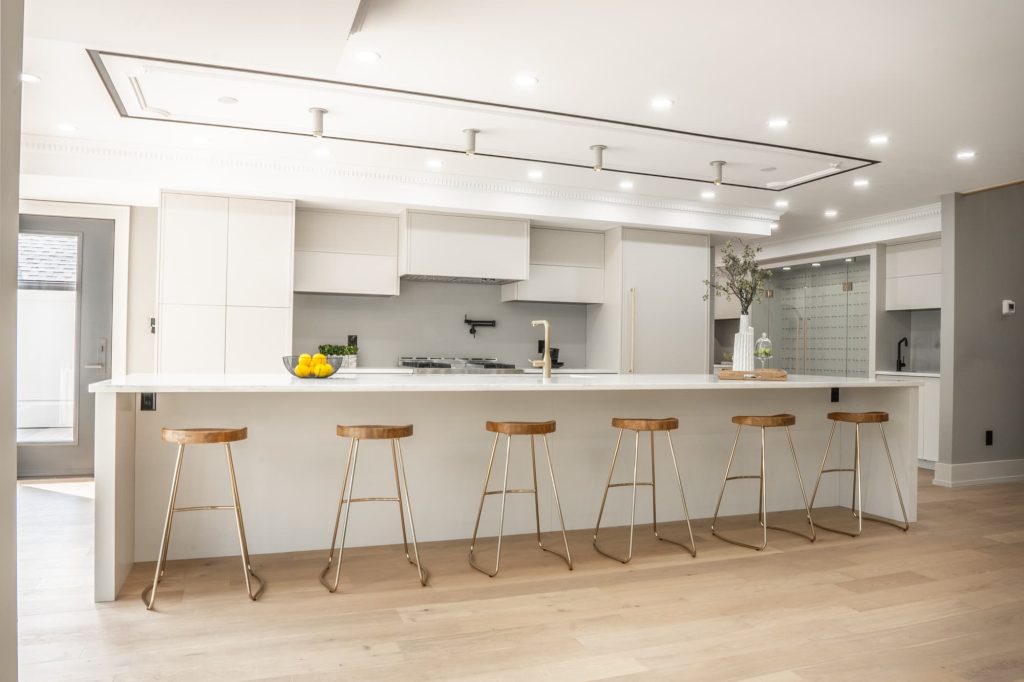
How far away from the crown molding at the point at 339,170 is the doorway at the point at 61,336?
3.65 ft

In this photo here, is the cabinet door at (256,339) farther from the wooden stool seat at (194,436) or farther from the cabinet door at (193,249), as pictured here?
the wooden stool seat at (194,436)

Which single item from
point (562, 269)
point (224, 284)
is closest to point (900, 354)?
point (562, 269)

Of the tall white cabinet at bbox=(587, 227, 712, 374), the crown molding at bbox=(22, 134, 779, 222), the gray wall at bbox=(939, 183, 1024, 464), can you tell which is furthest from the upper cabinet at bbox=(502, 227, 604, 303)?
the gray wall at bbox=(939, 183, 1024, 464)

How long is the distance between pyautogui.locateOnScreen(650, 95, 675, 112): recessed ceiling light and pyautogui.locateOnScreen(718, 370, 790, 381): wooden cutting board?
1650 millimetres

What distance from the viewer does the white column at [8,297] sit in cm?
134

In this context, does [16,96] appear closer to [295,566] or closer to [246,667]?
[246,667]

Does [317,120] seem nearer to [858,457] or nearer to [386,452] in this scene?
[386,452]

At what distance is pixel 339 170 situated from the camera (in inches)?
207

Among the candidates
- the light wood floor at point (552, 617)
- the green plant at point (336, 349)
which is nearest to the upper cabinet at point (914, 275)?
the light wood floor at point (552, 617)

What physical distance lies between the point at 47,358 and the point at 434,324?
318 centimetres

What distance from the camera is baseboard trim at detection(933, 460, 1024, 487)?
5762 mm

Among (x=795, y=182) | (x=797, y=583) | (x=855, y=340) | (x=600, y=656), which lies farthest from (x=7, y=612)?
(x=855, y=340)

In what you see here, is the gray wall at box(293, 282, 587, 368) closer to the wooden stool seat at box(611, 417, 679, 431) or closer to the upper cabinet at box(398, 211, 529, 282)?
the upper cabinet at box(398, 211, 529, 282)

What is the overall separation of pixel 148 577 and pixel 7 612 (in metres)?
2.01
